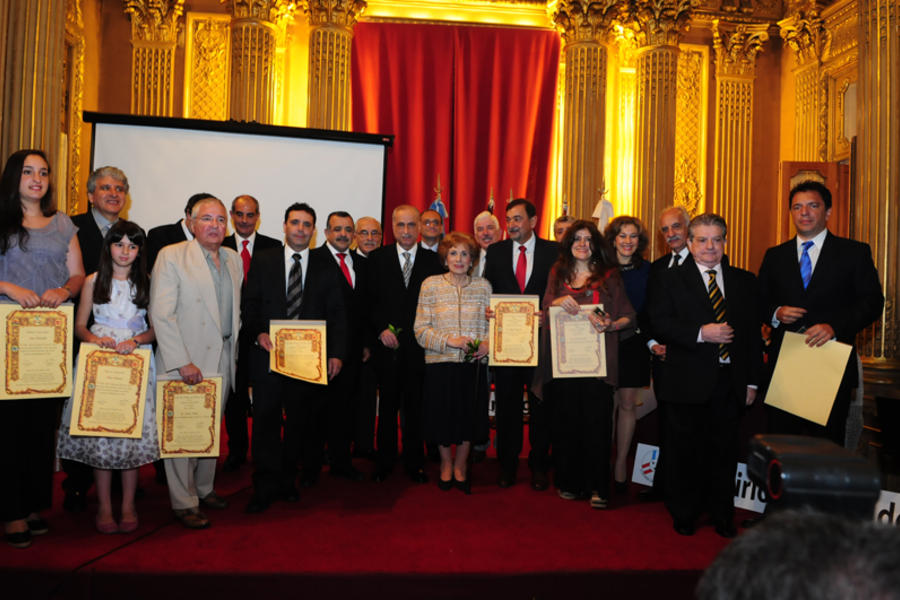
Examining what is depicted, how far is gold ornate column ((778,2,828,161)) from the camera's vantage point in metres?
9.52

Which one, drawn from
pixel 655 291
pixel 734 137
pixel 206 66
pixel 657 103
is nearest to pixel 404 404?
pixel 655 291

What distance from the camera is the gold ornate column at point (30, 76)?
5086mm

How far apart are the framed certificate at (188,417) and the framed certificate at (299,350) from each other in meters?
0.39

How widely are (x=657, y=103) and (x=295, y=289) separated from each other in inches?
256

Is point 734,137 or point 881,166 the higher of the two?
point 734,137

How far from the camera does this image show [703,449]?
3.84 m

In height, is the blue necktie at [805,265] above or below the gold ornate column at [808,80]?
below

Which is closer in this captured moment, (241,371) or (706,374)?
(706,374)

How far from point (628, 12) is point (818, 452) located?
8.79 metres

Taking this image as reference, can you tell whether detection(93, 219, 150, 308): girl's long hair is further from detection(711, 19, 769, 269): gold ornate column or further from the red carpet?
detection(711, 19, 769, 269): gold ornate column

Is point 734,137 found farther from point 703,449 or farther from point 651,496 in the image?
point 703,449

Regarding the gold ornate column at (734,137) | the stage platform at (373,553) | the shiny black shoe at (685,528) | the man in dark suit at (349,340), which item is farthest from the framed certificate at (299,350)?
the gold ornate column at (734,137)

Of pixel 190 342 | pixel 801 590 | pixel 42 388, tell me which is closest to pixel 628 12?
pixel 190 342

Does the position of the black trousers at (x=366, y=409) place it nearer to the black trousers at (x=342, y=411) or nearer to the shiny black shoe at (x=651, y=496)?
the black trousers at (x=342, y=411)
